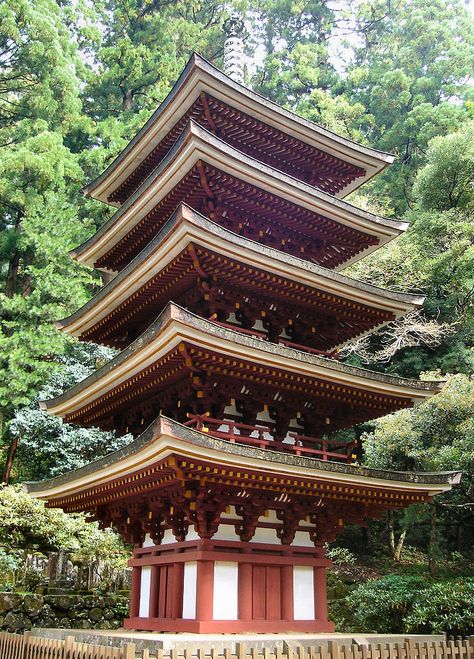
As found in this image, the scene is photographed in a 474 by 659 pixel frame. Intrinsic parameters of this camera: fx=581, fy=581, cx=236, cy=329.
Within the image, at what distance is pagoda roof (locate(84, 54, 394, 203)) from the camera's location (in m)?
11.3

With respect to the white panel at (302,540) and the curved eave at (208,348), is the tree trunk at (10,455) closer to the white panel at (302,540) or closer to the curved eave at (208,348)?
the curved eave at (208,348)

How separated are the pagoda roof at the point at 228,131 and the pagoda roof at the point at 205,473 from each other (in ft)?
22.7

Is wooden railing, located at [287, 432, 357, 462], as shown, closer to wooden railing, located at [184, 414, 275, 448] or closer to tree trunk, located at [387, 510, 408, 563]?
wooden railing, located at [184, 414, 275, 448]

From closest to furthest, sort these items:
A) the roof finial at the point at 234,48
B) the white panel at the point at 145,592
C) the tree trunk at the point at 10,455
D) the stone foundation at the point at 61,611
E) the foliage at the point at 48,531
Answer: the white panel at the point at 145,592
the stone foundation at the point at 61,611
the roof finial at the point at 234,48
the foliage at the point at 48,531
the tree trunk at the point at 10,455

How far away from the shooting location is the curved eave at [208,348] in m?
8.48

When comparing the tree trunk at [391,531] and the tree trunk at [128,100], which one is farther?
the tree trunk at [128,100]

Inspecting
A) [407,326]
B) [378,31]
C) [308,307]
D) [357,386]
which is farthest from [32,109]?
[378,31]

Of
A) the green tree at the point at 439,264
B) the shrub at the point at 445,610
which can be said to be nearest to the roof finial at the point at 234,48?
the green tree at the point at 439,264

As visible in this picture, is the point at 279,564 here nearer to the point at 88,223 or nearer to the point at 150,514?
the point at 150,514

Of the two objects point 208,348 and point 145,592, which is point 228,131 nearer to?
point 208,348

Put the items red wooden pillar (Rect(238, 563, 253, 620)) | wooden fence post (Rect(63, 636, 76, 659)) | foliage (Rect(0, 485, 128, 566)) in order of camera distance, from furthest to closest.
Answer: foliage (Rect(0, 485, 128, 566)) < red wooden pillar (Rect(238, 563, 253, 620)) < wooden fence post (Rect(63, 636, 76, 659))

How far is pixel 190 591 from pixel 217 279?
5146mm

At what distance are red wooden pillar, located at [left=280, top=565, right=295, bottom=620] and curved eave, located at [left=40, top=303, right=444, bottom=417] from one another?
11.0 ft

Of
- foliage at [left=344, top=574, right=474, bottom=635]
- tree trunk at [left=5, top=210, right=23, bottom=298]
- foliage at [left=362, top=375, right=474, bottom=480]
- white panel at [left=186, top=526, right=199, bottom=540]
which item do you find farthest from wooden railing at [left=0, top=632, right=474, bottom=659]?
tree trunk at [left=5, top=210, right=23, bottom=298]
